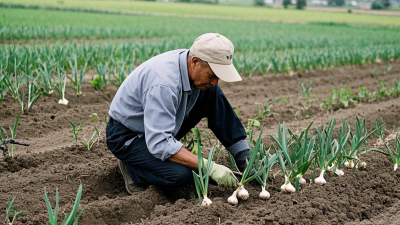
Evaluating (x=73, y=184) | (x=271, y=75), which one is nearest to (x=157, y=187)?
(x=73, y=184)

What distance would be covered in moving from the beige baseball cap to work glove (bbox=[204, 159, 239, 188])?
60 cm

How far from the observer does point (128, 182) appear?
11.6 feet

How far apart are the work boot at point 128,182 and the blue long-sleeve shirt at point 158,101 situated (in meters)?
0.42

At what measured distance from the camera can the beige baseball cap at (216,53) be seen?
2.93 metres

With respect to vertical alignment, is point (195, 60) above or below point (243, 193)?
above

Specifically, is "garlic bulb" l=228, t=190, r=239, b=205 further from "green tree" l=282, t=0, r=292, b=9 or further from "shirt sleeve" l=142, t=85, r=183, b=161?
"green tree" l=282, t=0, r=292, b=9

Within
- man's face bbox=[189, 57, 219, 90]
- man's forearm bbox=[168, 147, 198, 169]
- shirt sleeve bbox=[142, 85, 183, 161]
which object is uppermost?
man's face bbox=[189, 57, 219, 90]

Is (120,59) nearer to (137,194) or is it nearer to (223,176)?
(137,194)

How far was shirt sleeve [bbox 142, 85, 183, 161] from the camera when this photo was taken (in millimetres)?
2906

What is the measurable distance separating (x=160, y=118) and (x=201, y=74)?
401 millimetres

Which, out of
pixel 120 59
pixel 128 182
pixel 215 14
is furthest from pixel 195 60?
pixel 215 14

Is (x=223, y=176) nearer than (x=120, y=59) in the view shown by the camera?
Yes

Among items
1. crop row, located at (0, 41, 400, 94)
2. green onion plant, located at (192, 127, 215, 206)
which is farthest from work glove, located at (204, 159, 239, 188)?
crop row, located at (0, 41, 400, 94)

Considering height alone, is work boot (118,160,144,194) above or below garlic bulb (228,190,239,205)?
below
